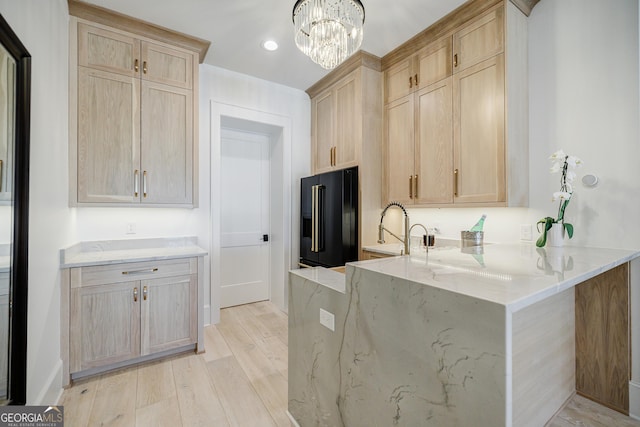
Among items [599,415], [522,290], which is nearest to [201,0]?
[522,290]

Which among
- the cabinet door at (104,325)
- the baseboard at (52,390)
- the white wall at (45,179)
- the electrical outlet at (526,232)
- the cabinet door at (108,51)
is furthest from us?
the cabinet door at (108,51)

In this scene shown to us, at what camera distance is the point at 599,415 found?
66.6 inches

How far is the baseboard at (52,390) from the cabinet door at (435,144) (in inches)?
116

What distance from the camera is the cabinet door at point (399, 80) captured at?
2.83m

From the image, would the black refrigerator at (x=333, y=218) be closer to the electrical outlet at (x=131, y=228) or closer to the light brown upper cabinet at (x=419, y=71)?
the light brown upper cabinet at (x=419, y=71)

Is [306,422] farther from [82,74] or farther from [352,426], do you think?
[82,74]

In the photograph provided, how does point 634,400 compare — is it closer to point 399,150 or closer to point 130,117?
point 399,150

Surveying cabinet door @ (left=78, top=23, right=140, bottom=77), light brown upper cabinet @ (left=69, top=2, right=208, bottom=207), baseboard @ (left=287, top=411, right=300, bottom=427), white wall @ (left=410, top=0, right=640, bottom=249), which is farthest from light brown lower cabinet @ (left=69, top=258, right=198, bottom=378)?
white wall @ (left=410, top=0, right=640, bottom=249)

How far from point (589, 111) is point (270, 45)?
2570 millimetres

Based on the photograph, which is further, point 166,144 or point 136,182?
point 166,144

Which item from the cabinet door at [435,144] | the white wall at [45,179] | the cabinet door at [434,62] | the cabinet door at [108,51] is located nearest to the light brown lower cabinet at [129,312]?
the white wall at [45,179]

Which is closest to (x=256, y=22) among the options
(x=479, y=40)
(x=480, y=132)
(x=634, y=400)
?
(x=479, y=40)

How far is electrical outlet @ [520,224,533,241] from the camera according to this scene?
2.23 m

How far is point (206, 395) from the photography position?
6.49 feet
